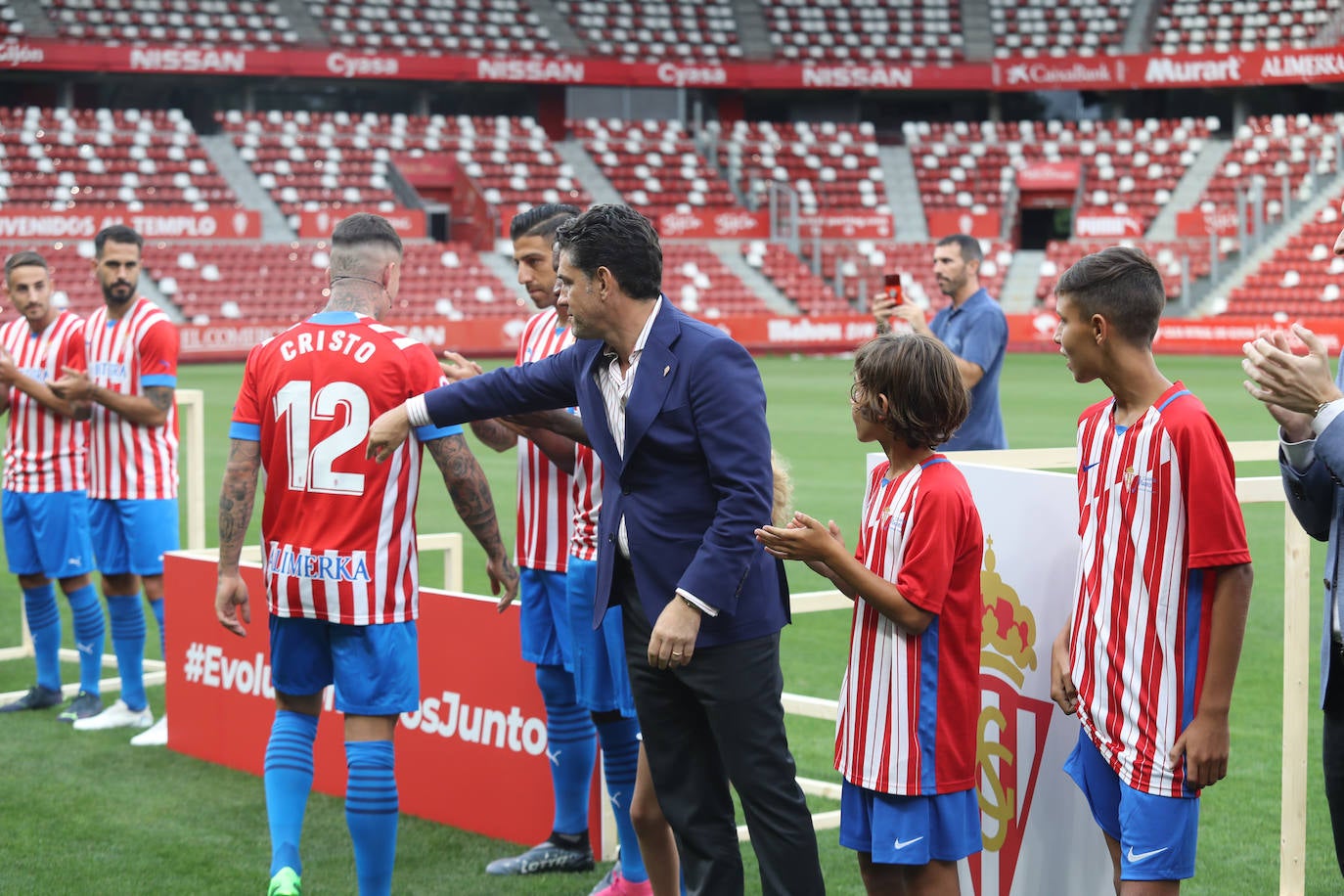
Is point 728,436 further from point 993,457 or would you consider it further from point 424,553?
point 424,553

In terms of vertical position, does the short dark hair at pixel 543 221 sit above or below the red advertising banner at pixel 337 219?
above

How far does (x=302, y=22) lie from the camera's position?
3359cm

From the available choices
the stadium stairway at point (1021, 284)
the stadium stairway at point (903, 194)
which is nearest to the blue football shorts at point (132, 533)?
the stadium stairway at point (1021, 284)

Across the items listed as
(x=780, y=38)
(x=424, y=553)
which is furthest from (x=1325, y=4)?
(x=424, y=553)

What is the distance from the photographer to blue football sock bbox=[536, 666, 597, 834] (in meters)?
4.60

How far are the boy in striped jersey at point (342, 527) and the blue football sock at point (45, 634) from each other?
2.93m

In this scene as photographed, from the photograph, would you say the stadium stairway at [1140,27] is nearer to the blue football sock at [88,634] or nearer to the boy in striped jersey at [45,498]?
the boy in striped jersey at [45,498]

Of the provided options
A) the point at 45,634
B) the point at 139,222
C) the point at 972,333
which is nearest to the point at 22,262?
the point at 45,634

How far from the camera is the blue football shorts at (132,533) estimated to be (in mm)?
6457

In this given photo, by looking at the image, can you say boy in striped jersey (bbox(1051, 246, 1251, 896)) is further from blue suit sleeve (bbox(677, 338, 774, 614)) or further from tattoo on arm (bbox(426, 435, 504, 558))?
tattoo on arm (bbox(426, 435, 504, 558))

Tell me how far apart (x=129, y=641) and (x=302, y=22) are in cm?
2972

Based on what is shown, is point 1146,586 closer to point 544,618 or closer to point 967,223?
point 544,618

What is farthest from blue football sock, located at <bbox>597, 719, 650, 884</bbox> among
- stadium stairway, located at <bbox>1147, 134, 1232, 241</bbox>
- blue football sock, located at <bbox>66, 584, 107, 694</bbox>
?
stadium stairway, located at <bbox>1147, 134, 1232, 241</bbox>

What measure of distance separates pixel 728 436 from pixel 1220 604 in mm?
1040
